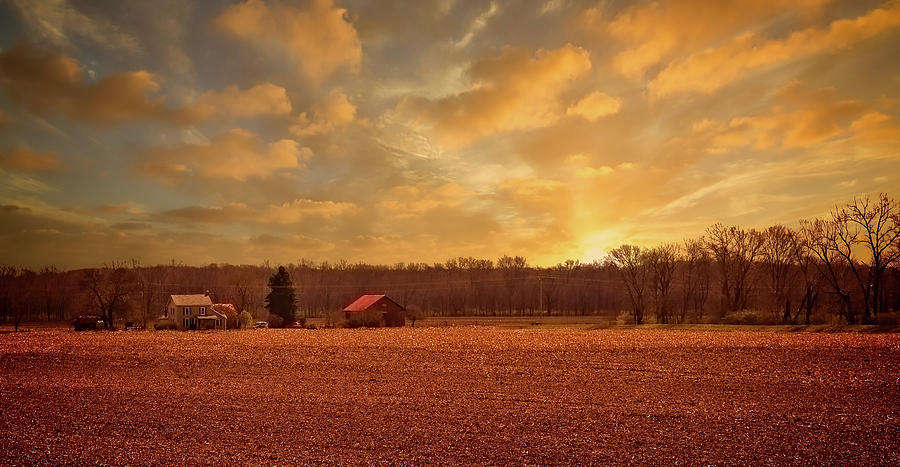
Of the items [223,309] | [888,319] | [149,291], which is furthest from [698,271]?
[149,291]

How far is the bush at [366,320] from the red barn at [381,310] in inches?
6.1

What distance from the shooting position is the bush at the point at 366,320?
6150cm

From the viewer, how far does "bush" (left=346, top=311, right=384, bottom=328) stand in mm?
61500

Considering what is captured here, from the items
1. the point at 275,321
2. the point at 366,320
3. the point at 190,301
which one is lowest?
the point at 275,321

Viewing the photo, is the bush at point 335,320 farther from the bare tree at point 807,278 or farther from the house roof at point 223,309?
the bare tree at point 807,278

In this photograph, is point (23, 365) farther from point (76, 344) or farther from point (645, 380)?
point (645, 380)

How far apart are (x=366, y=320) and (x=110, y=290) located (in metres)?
37.4

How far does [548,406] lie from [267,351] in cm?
2003

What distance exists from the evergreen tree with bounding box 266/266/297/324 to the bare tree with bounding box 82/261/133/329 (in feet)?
59.7

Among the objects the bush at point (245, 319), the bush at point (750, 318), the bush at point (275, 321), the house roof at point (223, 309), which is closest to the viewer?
the bush at point (750, 318)

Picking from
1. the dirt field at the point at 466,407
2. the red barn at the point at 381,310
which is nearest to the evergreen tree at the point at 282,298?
the red barn at the point at 381,310

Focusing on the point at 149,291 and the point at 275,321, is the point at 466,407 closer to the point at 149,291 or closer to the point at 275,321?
the point at 275,321

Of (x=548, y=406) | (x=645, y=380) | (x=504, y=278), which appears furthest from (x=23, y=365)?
(x=504, y=278)

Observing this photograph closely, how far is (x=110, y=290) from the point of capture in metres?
70.3
